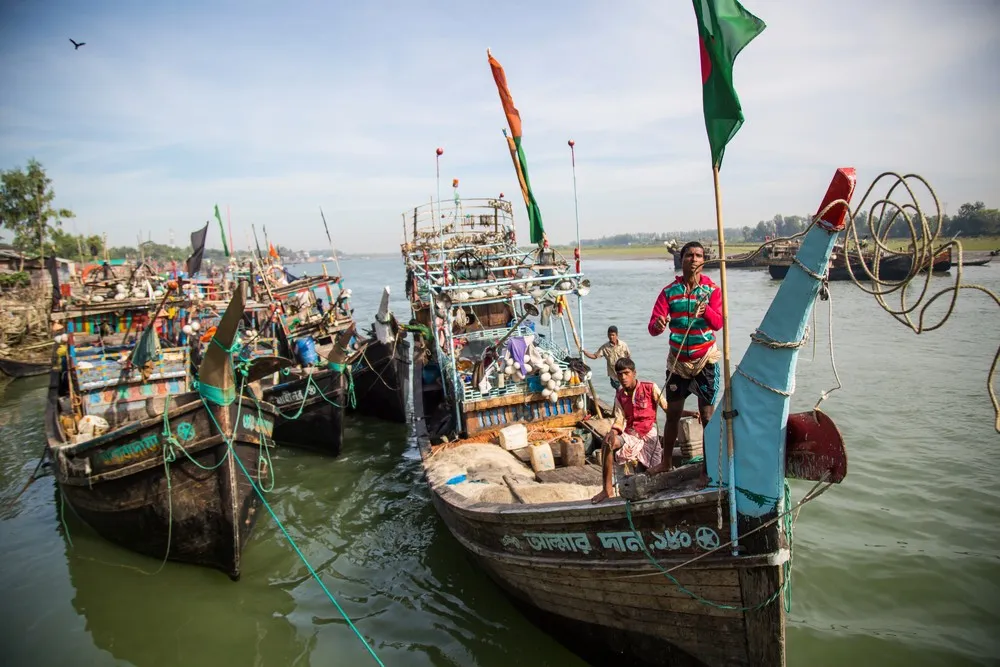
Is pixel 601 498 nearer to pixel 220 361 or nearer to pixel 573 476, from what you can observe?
pixel 573 476

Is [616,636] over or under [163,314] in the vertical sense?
under

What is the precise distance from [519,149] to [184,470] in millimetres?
6855

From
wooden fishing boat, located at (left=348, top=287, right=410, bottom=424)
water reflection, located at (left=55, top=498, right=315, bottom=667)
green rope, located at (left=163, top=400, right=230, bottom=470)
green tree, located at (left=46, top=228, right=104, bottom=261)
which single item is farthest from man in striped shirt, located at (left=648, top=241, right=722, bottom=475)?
green tree, located at (left=46, top=228, right=104, bottom=261)

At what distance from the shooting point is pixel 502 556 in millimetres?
5164

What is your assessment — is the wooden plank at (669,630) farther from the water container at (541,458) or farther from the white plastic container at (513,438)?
the white plastic container at (513,438)

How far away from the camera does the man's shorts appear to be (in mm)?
4535

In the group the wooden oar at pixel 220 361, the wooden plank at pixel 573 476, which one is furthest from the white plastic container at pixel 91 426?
the wooden plank at pixel 573 476

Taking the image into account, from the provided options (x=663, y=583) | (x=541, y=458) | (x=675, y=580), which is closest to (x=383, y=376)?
(x=541, y=458)

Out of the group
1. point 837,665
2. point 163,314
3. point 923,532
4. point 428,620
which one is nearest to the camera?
point 837,665

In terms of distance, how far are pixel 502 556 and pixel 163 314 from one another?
8.57 m

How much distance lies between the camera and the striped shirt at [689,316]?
437cm

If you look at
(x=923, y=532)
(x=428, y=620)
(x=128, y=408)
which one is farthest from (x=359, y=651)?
(x=923, y=532)

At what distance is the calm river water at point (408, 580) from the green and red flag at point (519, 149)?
15.9 ft

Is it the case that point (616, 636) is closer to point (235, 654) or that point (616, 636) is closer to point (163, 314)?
point (235, 654)
